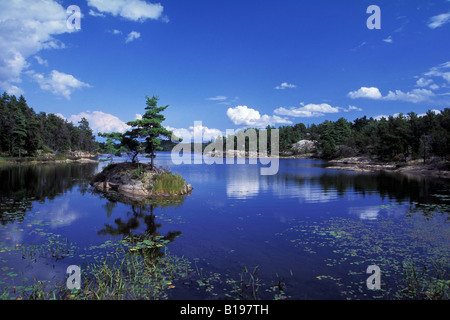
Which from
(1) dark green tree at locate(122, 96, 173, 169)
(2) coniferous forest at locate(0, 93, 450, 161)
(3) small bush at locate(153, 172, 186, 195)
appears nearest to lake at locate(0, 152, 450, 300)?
(3) small bush at locate(153, 172, 186, 195)

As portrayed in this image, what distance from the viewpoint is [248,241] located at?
47.3 feet

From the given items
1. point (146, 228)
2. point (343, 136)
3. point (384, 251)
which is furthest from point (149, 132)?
point (343, 136)

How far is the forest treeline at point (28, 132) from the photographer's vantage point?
78.9m

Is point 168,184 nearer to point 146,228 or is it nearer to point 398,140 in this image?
point 146,228

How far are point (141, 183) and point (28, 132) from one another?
73358 millimetres

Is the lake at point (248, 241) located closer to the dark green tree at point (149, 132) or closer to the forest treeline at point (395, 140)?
the dark green tree at point (149, 132)

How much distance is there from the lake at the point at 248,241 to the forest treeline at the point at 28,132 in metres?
67.9

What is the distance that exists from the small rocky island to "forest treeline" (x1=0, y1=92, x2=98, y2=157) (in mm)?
63709

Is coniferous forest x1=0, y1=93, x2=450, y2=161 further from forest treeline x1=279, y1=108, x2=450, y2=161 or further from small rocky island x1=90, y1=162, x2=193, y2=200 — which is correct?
small rocky island x1=90, y1=162, x2=193, y2=200

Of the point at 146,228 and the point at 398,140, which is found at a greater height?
the point at 398,140

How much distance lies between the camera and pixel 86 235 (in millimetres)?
15211

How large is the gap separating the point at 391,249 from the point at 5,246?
19.3 meters
